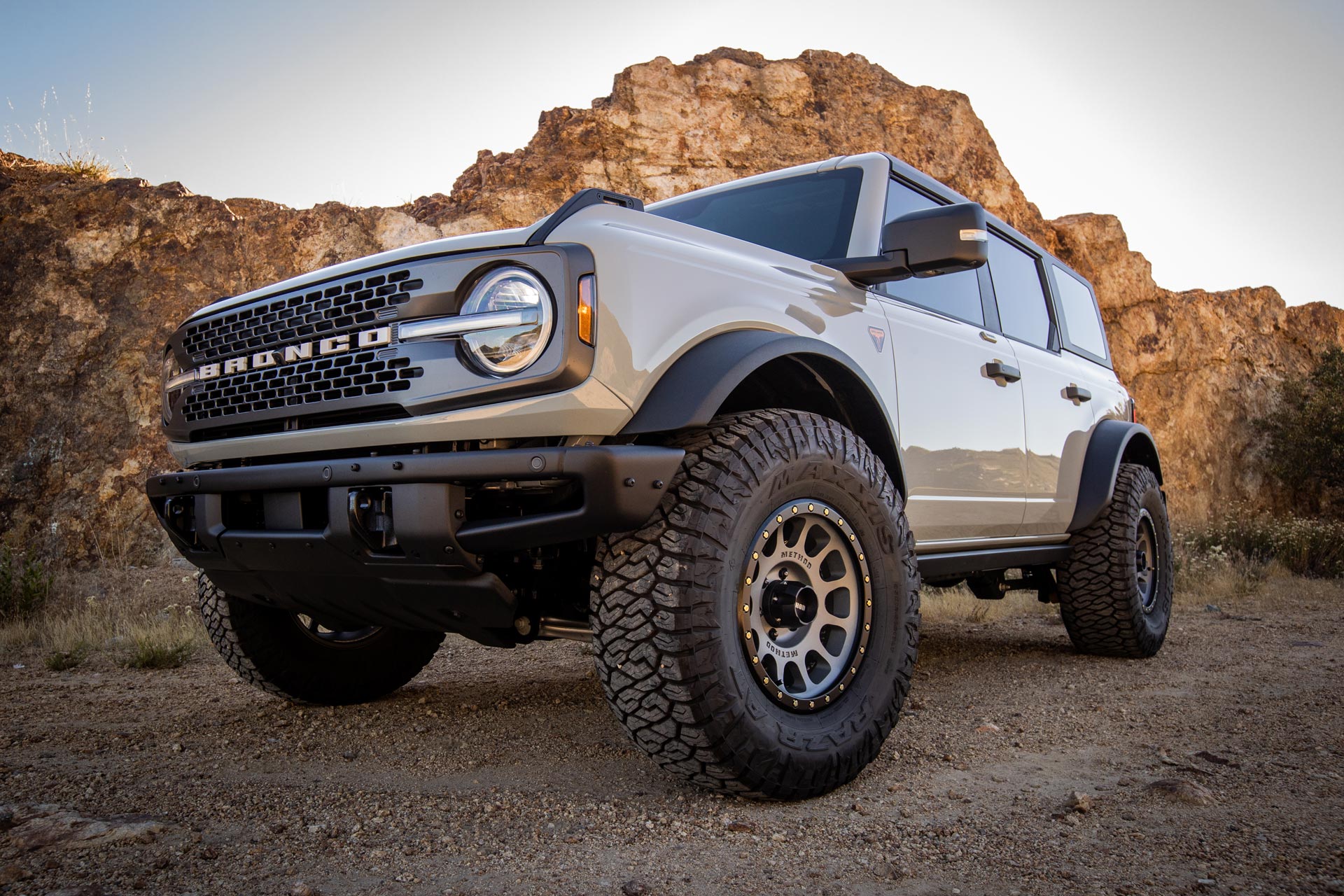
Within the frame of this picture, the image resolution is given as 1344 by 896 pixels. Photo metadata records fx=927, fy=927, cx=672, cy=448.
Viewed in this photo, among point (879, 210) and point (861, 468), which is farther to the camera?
point (879, 210)

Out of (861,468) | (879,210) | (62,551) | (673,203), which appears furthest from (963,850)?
(62,551)

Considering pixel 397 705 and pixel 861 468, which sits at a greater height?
pixel 861 468

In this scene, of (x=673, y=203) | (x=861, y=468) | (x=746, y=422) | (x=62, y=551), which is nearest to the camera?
(x=746, y=422)

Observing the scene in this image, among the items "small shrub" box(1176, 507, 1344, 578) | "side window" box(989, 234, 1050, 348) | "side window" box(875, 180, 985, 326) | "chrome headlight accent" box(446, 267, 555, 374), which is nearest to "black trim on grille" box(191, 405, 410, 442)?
"chrome headlight accent" box(446, 267, 555, 374)

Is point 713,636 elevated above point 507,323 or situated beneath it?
situated beneath

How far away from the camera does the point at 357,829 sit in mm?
2176

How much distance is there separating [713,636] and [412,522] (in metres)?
0.75

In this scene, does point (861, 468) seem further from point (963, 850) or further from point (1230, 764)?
point (1230, 764)

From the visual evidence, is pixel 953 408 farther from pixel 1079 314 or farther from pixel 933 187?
pixel 1079 314

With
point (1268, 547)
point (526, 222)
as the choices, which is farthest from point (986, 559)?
point (526, 222)

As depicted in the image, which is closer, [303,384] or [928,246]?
[303,384]

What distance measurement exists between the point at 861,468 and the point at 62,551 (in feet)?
31.5

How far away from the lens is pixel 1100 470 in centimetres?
466

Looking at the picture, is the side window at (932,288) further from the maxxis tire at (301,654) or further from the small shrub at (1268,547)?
the small shrub at (1268,547)
